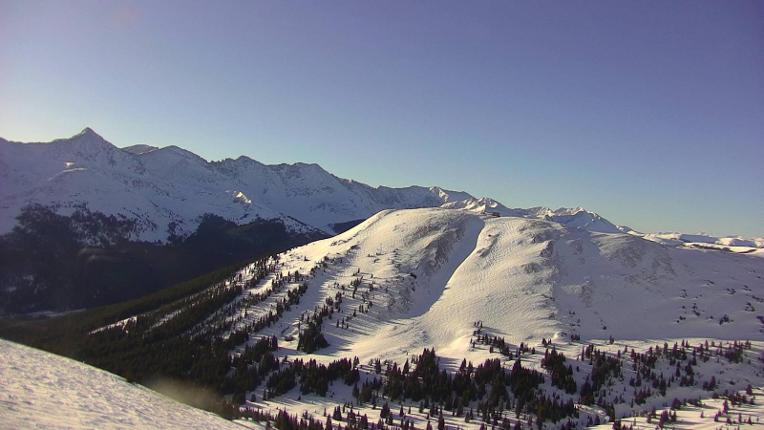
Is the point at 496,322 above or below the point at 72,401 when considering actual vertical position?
above

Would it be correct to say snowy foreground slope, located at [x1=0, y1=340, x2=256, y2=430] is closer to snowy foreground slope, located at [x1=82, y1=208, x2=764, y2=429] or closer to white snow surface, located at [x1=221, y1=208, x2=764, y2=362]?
snowy foreground slope, located at [x1=82, y1=208, x2=764, y2=429]

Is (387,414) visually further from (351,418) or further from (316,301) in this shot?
(316,301)

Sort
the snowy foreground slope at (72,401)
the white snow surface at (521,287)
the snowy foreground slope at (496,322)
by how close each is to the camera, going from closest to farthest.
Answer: the snowy foreground slope at (72,401) → the snowy foreground slope at (496,322) → the white snow surface at (521,287)

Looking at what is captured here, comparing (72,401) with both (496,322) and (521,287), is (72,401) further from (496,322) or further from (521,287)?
(521,287)

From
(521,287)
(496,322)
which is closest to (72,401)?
(496,322)

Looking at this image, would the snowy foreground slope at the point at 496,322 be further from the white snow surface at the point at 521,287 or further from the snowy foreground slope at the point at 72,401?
the snowy foreground slope at the point at 72,401

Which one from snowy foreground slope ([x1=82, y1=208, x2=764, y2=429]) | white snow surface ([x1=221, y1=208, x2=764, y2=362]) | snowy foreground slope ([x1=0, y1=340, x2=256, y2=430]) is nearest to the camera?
snowy foreground slope ([x1=0, y1=340, x2=256, y2=430])

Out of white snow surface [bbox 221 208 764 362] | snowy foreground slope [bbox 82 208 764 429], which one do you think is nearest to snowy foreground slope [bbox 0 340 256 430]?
snowy foreground slope [bbox 82 208 764 429]

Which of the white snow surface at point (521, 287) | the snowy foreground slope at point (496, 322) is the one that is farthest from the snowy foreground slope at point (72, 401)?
the white snow surface at point (521, 287)

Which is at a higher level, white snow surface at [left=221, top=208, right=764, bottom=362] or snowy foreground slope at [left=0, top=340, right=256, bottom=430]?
white snow surface at [left=221, top=208, right=764, bottom=362]
